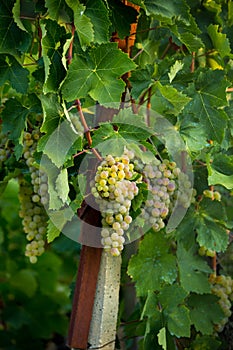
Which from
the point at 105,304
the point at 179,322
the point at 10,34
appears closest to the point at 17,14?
the point at 10,34

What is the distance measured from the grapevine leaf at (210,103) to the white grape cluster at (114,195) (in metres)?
0.19

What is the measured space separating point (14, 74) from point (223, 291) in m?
0.70

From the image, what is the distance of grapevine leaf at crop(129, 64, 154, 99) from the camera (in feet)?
3.67

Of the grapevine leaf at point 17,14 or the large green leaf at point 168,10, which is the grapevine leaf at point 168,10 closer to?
the large green leaf at point 168,10

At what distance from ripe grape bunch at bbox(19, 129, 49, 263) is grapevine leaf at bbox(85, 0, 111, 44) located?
9.5 inches

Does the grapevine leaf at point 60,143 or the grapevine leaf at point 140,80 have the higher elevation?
the grapevine leaf at point 140,80

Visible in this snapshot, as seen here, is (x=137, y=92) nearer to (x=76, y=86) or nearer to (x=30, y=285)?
(x=76, y=86)

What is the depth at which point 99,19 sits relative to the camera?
3.41 feet

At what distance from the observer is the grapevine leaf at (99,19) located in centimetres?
103

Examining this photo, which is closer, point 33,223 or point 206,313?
point 33,223

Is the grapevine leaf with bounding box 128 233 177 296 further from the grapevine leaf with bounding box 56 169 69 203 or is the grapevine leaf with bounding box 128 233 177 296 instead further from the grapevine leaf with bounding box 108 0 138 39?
the grapevine leaf with bounding box 108 0 138 39

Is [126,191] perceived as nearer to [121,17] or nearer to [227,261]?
[121,17]

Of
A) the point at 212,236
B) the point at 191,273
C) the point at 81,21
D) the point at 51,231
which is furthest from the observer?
the point at 191,273

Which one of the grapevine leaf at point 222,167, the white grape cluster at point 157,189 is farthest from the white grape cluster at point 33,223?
the grapevine leaf at point 222,167
